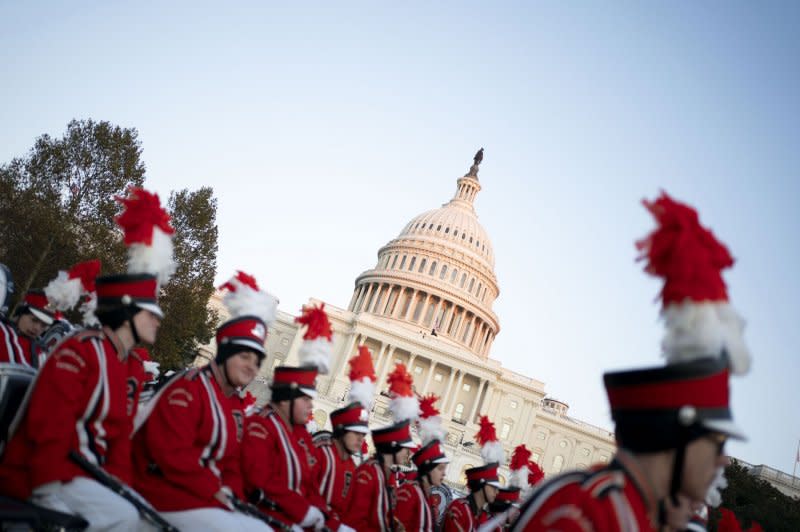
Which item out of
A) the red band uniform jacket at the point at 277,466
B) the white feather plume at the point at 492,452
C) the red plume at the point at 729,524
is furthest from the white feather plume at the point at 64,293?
the red plume at the point at 729,524

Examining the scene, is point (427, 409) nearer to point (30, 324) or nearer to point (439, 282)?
point (30, 324)

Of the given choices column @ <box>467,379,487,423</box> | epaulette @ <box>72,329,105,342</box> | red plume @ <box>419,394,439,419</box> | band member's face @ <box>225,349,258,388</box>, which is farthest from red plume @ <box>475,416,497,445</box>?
column @ <box>467,379,487,423</box>

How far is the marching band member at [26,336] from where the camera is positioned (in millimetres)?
7824

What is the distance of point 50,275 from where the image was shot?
76.1ft

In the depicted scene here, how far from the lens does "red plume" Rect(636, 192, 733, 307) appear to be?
2.79m

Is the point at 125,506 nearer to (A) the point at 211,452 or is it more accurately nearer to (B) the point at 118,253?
(A) the point at 211,452


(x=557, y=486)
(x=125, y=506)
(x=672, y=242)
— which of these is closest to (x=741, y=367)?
(x=672, y=242)

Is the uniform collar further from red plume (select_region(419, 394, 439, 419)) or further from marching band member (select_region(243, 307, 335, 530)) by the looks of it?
red plume (select_region(419, 394, 439, 419))

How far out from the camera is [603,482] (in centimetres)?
267

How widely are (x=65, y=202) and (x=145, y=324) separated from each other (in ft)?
71.3

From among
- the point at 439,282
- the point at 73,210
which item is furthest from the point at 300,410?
the point at 439,282

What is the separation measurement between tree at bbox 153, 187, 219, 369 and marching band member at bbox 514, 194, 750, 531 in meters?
26.4

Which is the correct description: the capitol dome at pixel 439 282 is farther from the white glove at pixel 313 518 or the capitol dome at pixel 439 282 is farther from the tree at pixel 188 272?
the white glove at pixel 313 518

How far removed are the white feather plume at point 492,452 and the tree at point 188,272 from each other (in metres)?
19.5
